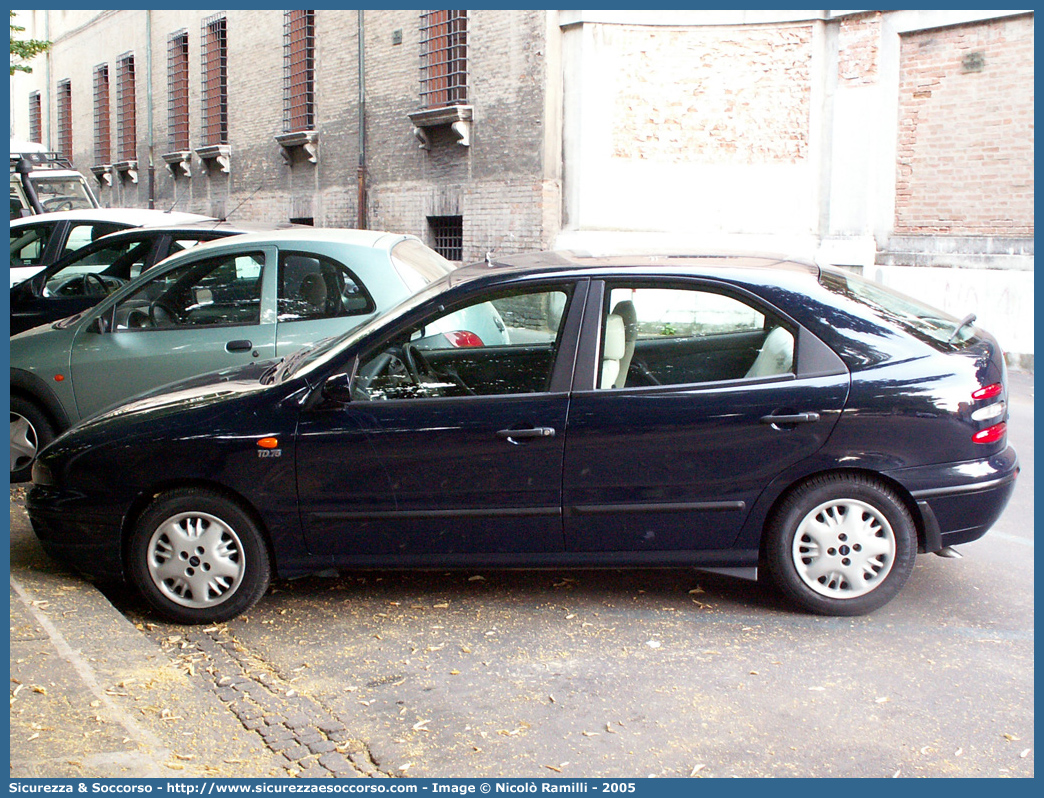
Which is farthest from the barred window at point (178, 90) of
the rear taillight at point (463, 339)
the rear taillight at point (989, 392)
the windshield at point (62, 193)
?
the rear taillight at point (989, 392)

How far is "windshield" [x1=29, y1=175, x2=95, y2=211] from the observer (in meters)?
19.4

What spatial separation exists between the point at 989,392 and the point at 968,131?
33.7 feet

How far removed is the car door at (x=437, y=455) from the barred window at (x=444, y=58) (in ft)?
44.4

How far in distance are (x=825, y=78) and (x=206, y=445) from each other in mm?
12574

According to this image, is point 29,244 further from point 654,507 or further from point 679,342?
point 654,507

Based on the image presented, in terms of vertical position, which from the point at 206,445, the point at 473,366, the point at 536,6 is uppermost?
the point at 536,6

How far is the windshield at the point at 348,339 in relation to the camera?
16.0 ft

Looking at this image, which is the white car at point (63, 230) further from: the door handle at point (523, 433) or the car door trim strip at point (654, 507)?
the car door trim strip at point (654, 507)

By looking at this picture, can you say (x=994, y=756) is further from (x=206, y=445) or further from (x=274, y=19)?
(x=274, y=19)

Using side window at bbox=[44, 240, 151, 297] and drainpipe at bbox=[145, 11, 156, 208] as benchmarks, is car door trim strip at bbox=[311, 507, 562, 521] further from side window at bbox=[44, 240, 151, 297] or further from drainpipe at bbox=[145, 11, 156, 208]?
drainpipe at bbox=[145, 11, 156, 208]

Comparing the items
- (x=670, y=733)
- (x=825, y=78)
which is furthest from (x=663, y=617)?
(x=825, y=78)

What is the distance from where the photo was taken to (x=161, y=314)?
282 inches

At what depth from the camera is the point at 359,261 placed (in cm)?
696

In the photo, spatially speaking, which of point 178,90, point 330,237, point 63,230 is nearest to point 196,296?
point 330,237
